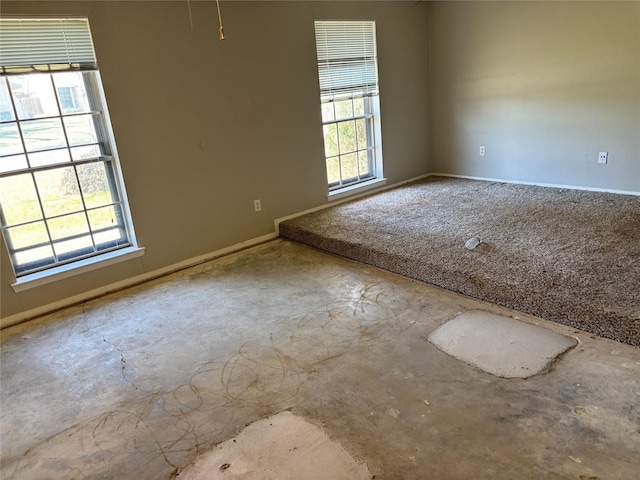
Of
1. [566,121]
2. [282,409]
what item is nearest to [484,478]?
[282,409]

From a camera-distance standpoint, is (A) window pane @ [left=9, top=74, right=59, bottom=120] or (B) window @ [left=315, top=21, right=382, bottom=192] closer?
(A) window pane @ [left=9, top=74, right=59, bottom=120]

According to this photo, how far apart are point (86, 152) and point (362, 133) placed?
9.59 ft

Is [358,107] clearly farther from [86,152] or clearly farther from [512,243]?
[86,152]

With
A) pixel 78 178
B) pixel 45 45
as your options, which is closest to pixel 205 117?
pixel 78 178

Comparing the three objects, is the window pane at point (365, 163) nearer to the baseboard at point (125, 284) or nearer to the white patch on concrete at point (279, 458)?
the baseboard at point (125, 284)

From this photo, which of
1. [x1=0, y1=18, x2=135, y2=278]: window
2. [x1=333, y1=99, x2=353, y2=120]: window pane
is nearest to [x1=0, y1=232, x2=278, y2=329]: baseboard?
[x1=0, y1=18, x2=135, y2=278]: window

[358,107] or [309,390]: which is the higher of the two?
[358,107]

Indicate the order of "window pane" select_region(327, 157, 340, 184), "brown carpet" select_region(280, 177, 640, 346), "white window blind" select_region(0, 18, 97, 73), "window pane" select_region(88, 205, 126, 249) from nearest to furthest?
"brown carpet" select_region(280, 177, 640, 346) < "white window blind" select_region(0, 18, 97, 73) < "window pane" select_region(88, 205, 126, 249) < "window pane" select_region(327, 157, 340, 184)

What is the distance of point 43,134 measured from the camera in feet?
10.6

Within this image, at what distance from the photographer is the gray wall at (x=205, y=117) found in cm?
339

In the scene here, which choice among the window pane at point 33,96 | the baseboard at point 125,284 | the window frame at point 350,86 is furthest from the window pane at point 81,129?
the window frame at point 350,86

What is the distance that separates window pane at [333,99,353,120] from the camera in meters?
4.87

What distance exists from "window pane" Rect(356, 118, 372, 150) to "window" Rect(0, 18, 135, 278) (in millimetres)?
2673

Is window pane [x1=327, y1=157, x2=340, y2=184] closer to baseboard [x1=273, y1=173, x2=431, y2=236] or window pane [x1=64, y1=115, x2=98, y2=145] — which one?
baseboard [x1=273, y1=173, x2=431, y2=236]
